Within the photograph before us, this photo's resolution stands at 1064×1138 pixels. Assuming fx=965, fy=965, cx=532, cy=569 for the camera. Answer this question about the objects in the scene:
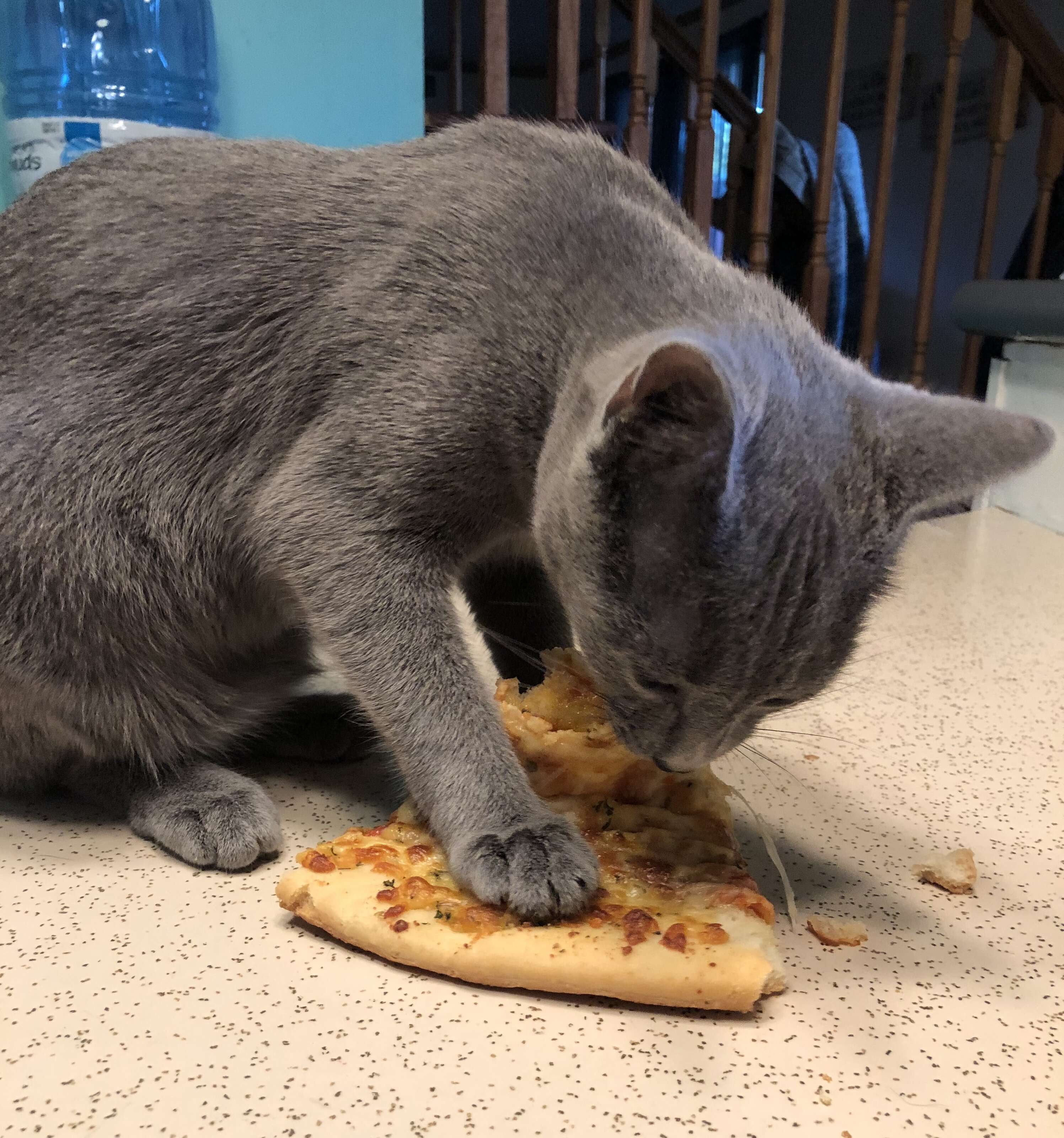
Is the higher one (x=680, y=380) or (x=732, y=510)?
(x=680, y=380)

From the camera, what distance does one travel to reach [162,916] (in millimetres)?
919

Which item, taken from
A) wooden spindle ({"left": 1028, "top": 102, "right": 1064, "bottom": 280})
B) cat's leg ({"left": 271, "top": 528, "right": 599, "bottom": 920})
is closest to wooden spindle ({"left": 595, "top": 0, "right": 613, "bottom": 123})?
wooden spindle ({"left": 1028, "top": 102, "right": 1064, "bottom": 280})

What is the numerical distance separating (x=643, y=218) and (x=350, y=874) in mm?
739

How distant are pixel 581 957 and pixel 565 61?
1.98 meters

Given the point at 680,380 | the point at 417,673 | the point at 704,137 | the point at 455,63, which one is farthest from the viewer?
the point at 455,63

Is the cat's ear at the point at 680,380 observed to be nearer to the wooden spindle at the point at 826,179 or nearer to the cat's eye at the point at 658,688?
Result: the cat's eye at the point at 658,688

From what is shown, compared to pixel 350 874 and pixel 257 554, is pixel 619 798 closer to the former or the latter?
pixel 350 874

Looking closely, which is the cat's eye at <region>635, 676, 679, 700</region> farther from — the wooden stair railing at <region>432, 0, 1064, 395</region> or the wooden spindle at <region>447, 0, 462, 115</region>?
the wooden spindle at <region>447, 0, 462, 115</region>

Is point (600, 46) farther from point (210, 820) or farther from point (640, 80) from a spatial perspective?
point (210, 820)

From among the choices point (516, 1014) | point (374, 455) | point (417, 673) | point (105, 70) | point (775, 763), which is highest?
point (105, 70)

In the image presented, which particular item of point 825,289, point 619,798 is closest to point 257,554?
point 619,798

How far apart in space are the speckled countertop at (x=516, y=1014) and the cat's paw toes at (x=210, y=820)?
21 mm

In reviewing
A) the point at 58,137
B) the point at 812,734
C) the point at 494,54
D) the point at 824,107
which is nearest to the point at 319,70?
the point at 494,54

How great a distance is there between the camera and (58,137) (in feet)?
5.79
